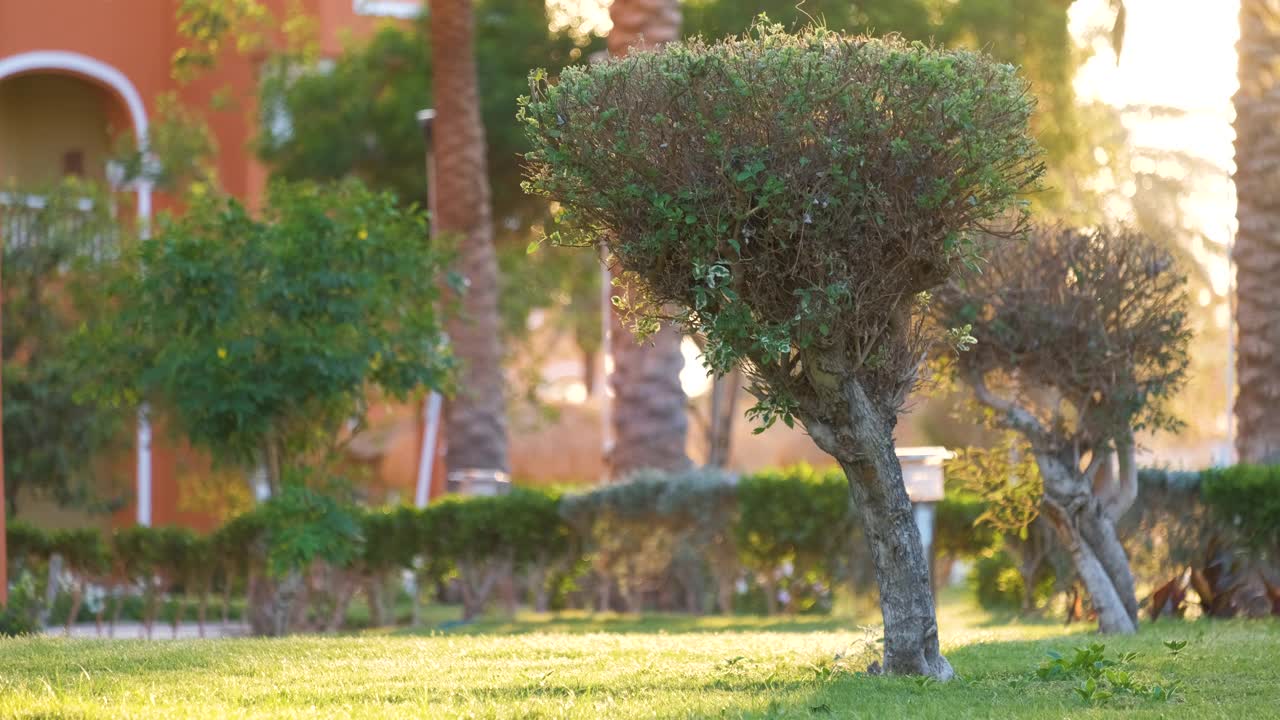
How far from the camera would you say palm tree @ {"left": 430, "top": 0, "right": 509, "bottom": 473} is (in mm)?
18703

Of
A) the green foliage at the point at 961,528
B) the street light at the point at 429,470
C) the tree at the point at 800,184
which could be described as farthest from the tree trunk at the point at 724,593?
the tree at the point at 800,184

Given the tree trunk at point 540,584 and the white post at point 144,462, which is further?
the white post at point 144,462

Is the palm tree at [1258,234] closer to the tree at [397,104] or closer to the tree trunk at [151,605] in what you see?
the tree trunk at [151,605]

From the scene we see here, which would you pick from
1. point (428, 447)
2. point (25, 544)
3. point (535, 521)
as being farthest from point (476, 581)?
point (428, 447)

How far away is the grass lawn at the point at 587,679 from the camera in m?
6.92

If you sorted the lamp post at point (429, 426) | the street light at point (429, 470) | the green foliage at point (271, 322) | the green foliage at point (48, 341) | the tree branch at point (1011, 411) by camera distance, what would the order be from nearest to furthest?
the tree branch at point (1011, 411) → the green foliage at point (271, 322) → the street light at point (429, 470) → the green foliage at point (48, 341) → the lamp post at point (429, 426)

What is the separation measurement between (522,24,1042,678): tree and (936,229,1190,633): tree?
2990 mm

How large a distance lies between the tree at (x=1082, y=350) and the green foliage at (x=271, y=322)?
4.53m

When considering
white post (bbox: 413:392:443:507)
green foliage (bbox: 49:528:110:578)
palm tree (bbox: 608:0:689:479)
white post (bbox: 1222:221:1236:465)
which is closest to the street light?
white post (bbox: 413:392:443:507)

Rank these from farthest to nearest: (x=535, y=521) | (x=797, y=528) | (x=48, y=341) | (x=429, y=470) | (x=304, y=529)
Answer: (x=429, y=470)
(x=48, y=341)
(x=535, y=521)
(x=797, y=528)
(x=304, y=529)

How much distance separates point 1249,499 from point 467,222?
8.88 m

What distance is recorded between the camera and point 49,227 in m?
20.1

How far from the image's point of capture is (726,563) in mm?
15438

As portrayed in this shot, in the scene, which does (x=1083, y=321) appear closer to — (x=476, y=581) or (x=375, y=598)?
(x=476, y=581)
